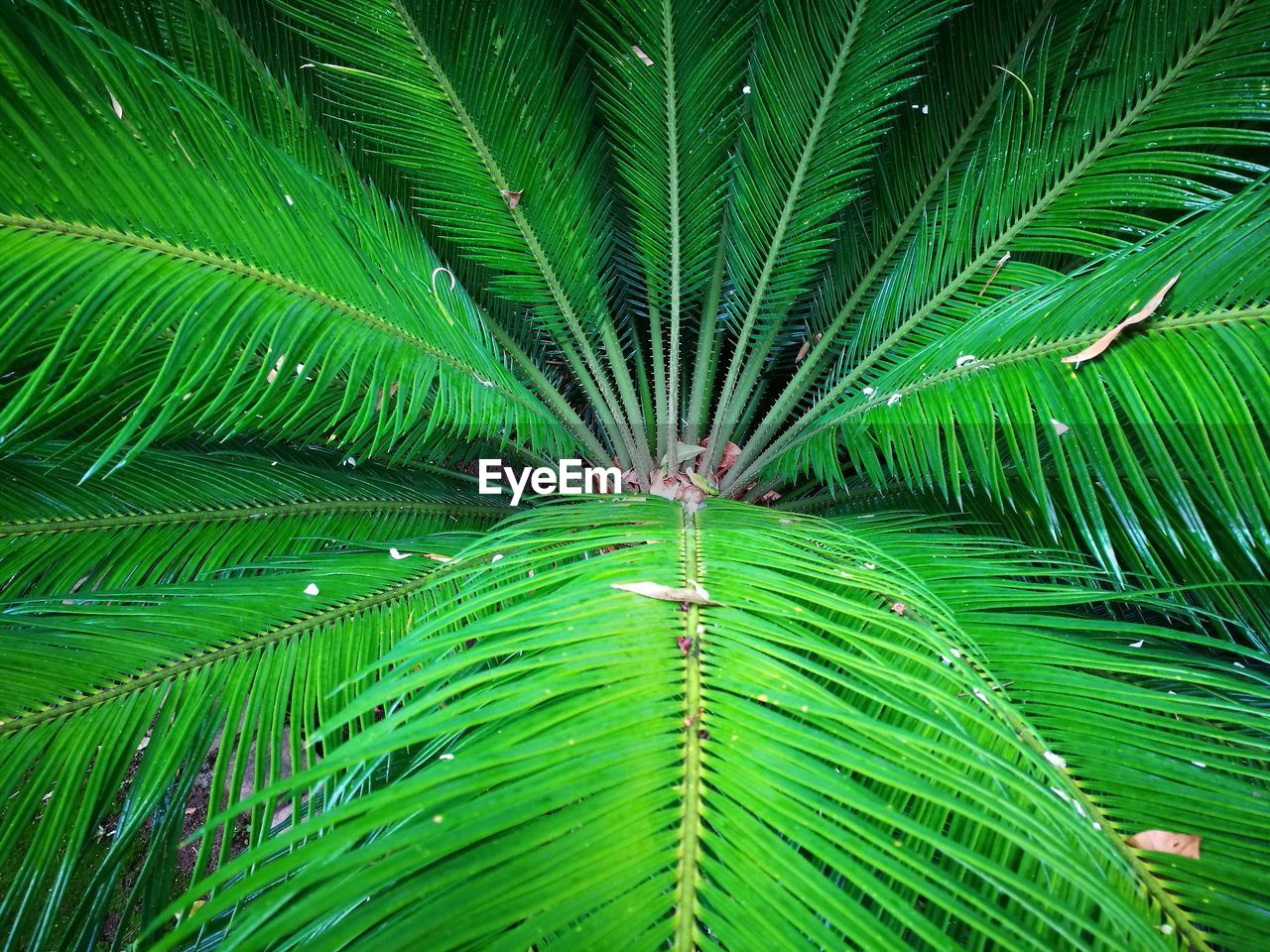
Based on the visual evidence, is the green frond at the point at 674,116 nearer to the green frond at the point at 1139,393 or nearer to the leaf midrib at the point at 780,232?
the leaf midrib at the point at 780,232

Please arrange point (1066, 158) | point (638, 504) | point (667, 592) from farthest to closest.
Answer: point (1066, 158) < point (638, 504) < point (667, 592)

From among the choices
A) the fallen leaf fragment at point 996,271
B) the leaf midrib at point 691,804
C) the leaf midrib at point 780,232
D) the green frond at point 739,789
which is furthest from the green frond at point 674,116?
the leaf midrib at point 691,804

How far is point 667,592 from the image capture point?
0.51 meters

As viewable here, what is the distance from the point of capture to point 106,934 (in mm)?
1075

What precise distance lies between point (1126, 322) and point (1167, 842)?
0.48 metres

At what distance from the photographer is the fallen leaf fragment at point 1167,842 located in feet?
1.48

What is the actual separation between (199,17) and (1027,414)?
128cm

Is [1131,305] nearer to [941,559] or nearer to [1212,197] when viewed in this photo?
[941,559]

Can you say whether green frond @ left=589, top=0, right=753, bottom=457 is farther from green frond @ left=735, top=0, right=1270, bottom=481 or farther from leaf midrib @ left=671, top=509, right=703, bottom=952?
leaf midrib @ left=671, top=509, right=703, bottom=952

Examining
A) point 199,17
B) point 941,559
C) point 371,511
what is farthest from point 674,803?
point 199,17

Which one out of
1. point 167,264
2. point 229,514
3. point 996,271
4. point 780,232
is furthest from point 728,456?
point 167,264

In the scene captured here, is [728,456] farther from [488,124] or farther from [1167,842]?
[1167,842]

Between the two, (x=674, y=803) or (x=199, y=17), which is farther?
(x=199, y=17)

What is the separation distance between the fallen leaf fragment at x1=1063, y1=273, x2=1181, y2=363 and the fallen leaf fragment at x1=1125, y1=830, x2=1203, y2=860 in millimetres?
452
